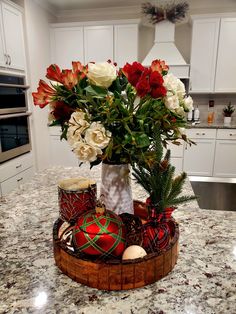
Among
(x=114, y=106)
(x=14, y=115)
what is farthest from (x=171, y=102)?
(x=14, y=115)

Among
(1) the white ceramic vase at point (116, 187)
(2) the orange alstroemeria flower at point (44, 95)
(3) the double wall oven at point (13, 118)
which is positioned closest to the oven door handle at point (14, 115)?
(3) the double wall oven at point (13, 118)

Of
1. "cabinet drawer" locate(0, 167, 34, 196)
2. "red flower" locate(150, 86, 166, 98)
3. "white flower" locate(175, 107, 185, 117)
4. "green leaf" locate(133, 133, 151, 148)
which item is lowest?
"cabinet drawer" locate(0, 167, 34, 196)

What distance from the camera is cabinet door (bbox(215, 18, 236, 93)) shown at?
11.7ft

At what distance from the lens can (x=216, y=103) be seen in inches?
163

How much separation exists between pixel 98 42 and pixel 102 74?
3594 mm

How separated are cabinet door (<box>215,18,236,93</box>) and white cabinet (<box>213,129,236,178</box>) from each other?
2.30 ft

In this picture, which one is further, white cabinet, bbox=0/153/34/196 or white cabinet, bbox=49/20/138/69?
white cabinet, bbox=49/20/138/69

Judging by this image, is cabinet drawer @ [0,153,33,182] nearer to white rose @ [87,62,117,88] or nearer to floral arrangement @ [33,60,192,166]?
floral arrangement @ [33,60,192,166]

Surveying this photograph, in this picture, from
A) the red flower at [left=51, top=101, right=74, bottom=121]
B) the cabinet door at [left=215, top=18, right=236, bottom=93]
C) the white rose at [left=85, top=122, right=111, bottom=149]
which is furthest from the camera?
the cabinet door at [left=215, top=18, right=236, bottom=93]

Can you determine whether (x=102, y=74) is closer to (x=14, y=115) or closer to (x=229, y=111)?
(x=14, y=115)

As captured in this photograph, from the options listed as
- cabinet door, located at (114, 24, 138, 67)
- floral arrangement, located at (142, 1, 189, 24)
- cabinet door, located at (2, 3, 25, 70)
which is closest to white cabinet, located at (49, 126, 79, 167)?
cabinet door, located at (2, 3, 25, 70)

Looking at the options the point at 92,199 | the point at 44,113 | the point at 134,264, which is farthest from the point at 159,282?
the point at 44,113

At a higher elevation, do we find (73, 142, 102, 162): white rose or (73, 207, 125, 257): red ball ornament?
(73, 142, 102, 162): white rose

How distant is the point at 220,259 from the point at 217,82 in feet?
11.5
